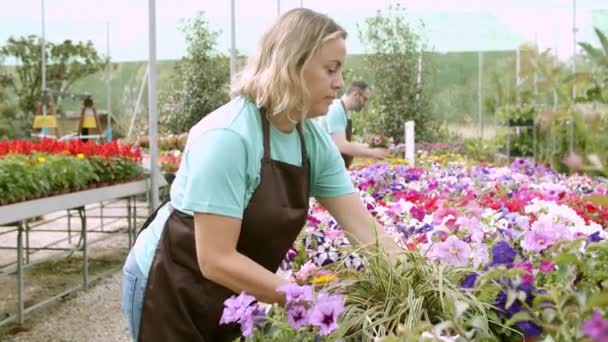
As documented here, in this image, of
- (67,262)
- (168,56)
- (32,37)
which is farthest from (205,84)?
(67,262)

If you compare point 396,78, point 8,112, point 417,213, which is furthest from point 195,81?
point 417,213

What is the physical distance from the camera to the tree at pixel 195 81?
14.0 m

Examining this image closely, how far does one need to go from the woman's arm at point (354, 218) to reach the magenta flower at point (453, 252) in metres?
0.17

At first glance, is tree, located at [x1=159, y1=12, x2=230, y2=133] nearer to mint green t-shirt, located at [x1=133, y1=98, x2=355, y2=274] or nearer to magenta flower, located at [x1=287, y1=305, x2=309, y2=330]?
mint green t-shirt, located at [x1=133, y1=98, x2=355, y2=274]

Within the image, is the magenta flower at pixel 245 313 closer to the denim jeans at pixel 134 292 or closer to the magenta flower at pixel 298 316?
the magenta flower at pixel 298 316

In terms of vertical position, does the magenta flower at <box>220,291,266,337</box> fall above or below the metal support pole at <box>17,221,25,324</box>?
above

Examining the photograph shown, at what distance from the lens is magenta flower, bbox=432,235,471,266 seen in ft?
4.99

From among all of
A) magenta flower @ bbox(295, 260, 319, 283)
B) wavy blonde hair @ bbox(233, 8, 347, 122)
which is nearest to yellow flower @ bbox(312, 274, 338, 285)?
magenta flower @ bbox(295, 260, 319, 283)

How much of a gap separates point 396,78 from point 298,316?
11.5 meters

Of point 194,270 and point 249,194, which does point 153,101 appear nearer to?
point 194,270

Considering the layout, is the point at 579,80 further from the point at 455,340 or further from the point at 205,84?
the point at 205,84

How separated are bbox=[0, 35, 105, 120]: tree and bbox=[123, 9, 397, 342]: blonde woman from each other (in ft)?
41.3

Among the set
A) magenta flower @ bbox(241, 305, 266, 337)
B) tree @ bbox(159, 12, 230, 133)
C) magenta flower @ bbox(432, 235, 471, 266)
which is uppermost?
tree @ bbox(159, 12, 230, 133)

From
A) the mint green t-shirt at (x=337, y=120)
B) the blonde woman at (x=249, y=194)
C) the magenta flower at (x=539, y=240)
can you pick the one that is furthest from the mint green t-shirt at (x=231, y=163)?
the mint green t-shirt at (x=337, y=120)
